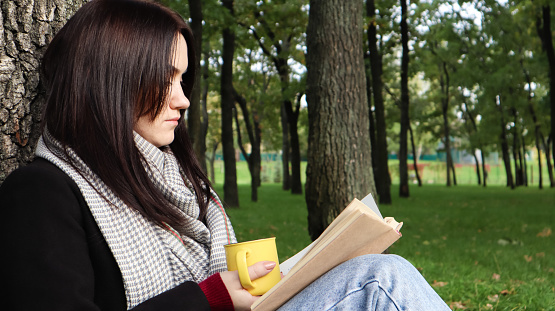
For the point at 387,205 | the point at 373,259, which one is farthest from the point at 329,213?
the point at 387,205

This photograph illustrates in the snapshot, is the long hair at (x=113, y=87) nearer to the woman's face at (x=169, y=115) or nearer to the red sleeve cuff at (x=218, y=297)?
the woman's face at (x=169, y=115)

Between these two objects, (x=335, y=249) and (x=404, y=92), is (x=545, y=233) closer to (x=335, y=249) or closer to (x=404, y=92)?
(x=335, y=249)

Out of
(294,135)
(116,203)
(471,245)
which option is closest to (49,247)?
(116,203)

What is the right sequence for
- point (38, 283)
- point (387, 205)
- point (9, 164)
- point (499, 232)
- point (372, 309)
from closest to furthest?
1. point (38, 283)
2. point (372, 309)
3. point (9, 164)
4. point (499, 232)
5. point (387, 205)

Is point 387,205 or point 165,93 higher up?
point 165,93

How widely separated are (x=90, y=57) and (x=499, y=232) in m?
8.76

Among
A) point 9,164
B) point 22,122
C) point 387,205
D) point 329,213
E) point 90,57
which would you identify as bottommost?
point 387,205

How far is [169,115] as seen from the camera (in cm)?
188

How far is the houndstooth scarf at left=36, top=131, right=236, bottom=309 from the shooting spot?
1.60m

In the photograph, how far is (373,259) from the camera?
1.65 meters

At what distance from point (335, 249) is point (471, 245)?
6.46 metres

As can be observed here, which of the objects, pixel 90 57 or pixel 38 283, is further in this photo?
pixel 90 57

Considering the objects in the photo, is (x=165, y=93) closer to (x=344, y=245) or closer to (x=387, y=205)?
(x=344, y=245)

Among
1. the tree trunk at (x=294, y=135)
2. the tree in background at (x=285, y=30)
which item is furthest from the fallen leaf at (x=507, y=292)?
the tree trunk at (x=294, y=135)
